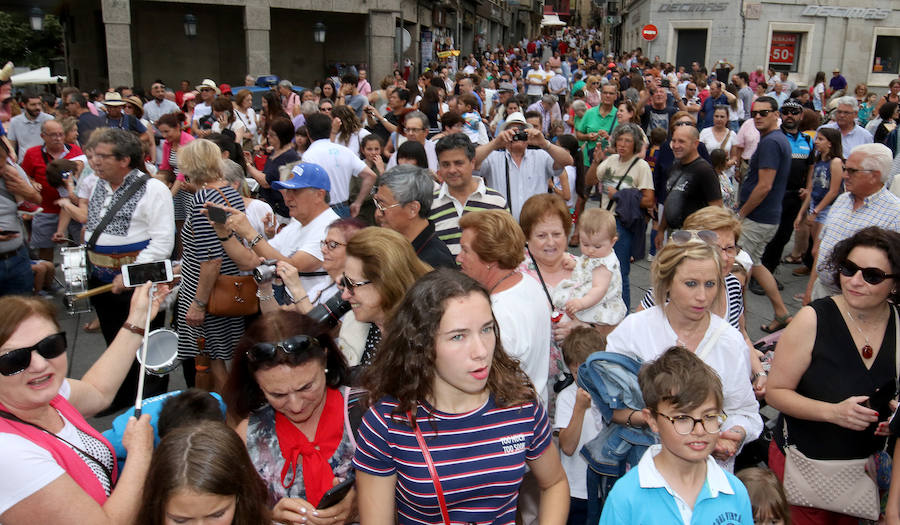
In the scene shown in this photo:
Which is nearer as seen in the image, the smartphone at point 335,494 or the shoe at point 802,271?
the smartphone at point 335,494

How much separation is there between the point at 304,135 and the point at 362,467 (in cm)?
654

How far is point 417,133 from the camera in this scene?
7.02 m

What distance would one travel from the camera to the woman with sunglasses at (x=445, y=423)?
2.10 meters

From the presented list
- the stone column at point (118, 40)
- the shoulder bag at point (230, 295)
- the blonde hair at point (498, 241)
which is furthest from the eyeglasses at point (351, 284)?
the stone column at point (118, 40)

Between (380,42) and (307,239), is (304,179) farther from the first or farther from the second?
(380,42)

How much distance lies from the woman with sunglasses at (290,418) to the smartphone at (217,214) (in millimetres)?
1685

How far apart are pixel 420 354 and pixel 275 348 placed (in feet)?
1.90

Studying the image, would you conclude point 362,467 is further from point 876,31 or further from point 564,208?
point 876,31

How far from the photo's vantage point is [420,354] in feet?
7.09

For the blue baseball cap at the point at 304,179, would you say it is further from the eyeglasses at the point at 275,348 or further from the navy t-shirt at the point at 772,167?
the navy t-shirt at the point at 772,167

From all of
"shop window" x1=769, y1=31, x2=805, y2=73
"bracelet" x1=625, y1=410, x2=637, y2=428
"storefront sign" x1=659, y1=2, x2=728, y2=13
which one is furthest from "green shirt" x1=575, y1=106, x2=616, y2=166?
"shop window" x1=769, y1=31, x2=805, y2=73

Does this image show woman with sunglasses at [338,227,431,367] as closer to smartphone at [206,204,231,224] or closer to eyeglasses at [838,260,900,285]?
smartphone at [206,204,231,224]

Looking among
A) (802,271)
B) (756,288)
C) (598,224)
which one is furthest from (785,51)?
(598,224)

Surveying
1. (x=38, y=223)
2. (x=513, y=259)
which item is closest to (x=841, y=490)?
(x=513, y=259)
